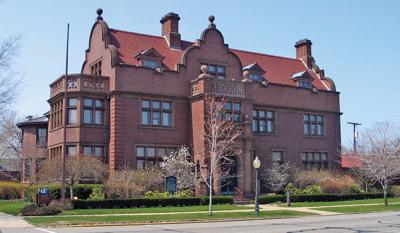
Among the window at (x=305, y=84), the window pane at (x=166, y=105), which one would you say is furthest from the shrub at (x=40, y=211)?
the window at (x=305, y=84)

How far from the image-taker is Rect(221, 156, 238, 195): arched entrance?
140 feet

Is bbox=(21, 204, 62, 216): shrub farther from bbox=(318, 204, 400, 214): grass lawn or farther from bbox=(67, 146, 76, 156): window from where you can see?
bbox=(318, 204, 400, 214): grass lawn

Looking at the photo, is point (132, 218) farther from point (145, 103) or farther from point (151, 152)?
point (145, 103)

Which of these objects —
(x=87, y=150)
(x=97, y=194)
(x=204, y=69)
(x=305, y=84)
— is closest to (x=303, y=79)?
(x=305, y=84)

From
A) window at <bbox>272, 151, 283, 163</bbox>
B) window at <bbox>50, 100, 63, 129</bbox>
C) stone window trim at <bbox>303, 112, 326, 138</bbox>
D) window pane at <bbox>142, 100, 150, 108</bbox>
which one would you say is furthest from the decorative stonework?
window at <bbox>50, 100, 63, 129</bbox>

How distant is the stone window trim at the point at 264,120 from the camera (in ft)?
157

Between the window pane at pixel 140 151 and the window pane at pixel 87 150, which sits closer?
the window pane at pixel 87 150

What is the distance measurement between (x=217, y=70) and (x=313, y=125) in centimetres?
1224

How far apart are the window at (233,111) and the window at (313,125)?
1095 cm

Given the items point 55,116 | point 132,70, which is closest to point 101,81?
point 132,70

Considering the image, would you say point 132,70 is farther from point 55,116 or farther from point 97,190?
point 97,190

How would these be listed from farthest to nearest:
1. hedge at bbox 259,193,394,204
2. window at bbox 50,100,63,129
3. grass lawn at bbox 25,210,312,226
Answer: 1. window at bbox 50,100,63,129
2. hedge at bbox 259,193,394,204
3. grass lawn at bbox 25,210,312,226

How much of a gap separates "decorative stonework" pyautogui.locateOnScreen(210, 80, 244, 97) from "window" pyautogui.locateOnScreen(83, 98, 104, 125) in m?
8.85

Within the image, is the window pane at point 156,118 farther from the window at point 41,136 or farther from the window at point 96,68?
the window at point 41,136
